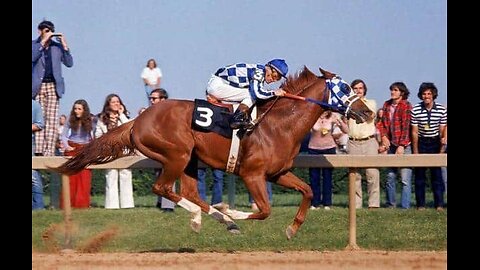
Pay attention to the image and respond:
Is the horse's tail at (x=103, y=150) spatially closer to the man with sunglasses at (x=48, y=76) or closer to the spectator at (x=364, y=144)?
the man with sunglasses at (x=48, y=76)

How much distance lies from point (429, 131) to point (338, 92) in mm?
2629

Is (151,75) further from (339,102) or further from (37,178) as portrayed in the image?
(339,102)

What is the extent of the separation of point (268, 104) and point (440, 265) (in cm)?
245

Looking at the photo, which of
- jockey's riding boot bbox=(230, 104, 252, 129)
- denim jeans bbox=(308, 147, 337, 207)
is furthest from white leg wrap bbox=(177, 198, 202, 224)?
denim jeans bbox=(308, 147, 337, 207)

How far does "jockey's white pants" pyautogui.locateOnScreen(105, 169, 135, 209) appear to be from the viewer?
1345 cm

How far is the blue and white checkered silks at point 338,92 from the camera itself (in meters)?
10.9

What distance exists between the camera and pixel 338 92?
1095cm

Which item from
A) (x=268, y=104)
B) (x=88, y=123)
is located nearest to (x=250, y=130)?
(x=268, y=104)

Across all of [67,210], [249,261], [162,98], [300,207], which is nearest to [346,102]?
[300,207]

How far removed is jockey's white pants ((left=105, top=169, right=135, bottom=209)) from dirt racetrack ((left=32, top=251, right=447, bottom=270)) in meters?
2.91

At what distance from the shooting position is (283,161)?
1077cm

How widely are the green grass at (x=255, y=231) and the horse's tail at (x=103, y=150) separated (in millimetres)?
761

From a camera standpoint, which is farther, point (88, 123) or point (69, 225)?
point (88, 123)
